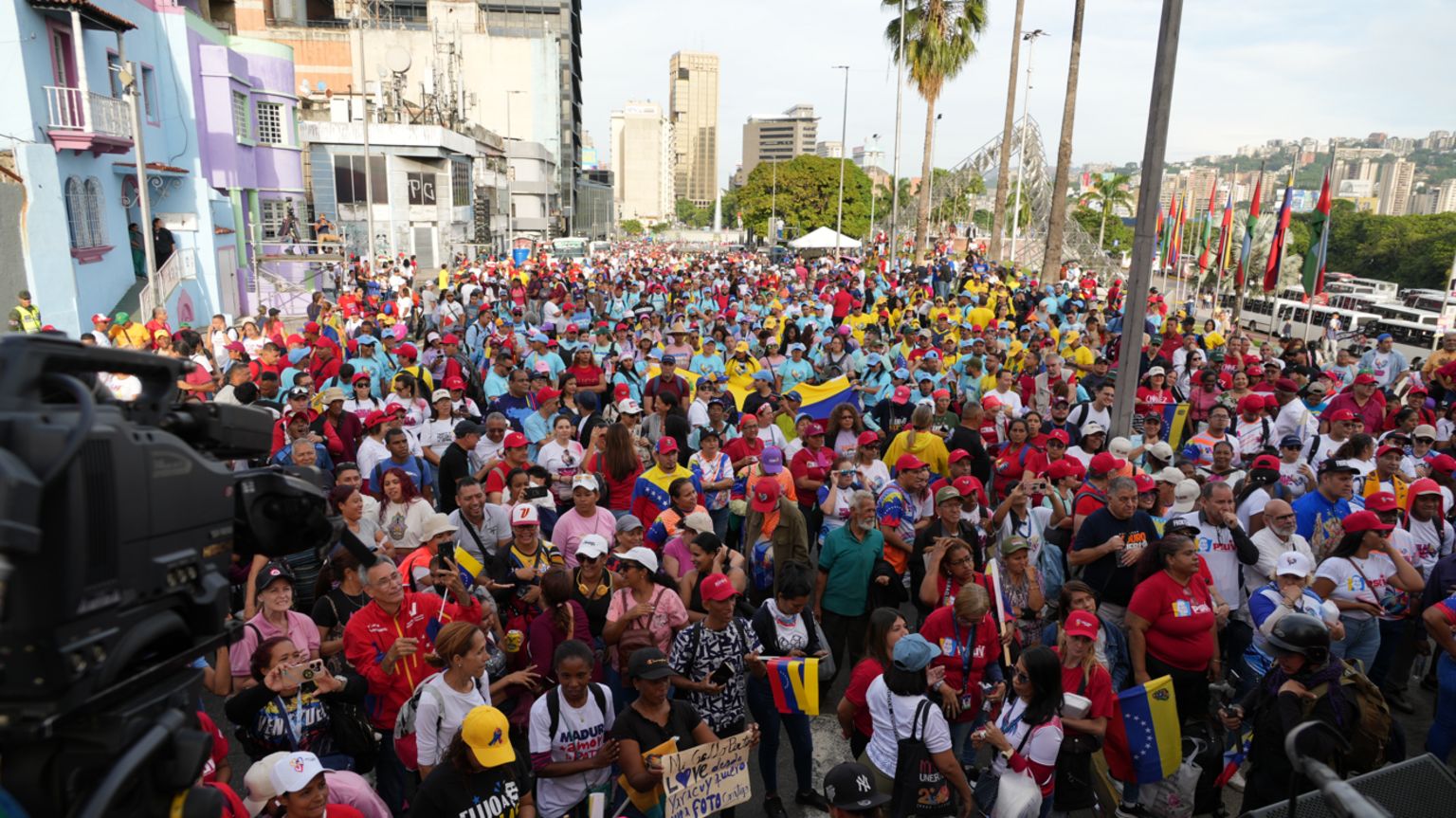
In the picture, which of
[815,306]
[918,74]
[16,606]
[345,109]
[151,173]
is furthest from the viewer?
[345,109]

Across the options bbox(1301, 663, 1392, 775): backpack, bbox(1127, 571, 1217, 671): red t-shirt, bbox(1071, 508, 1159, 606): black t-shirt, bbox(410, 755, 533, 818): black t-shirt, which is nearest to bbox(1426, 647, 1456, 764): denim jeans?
bbox(1127, 571, 1217, 671): red t-shirt

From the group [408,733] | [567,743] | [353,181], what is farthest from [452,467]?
[353,181]

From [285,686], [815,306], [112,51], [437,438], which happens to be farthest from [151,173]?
[285,686]

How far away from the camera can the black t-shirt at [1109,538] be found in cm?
594

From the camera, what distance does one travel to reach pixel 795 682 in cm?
498

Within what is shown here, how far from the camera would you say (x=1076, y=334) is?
14734 mm

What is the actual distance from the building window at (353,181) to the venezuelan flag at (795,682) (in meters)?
42.6

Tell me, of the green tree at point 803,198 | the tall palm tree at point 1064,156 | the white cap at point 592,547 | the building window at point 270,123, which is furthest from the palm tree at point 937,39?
the green tree at point 803,198

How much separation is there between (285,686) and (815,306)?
15.8m

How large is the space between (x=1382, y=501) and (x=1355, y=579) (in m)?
0.62

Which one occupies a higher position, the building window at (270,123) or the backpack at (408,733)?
the building window at (270,123)

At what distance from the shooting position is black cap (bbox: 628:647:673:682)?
4293 millimetres

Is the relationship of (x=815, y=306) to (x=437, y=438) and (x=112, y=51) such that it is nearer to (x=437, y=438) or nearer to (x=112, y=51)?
(x=437, y=438)

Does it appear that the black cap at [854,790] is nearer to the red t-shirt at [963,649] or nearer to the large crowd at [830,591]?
the large crowd at [830,591]
